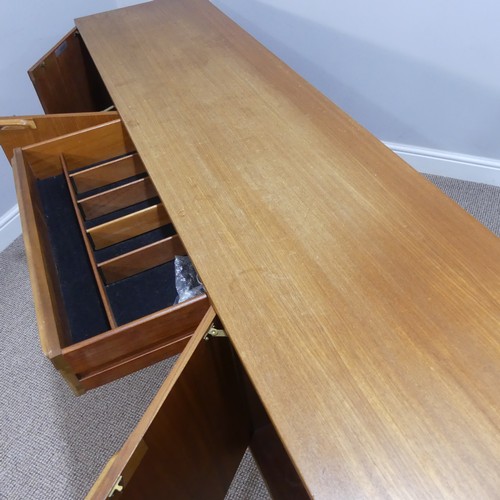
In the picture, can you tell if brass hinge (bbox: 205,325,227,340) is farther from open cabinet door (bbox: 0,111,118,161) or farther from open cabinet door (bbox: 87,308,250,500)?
open cabinet door (bbox: 0,111,118,161)

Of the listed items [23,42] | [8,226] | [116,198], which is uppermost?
[23,42]

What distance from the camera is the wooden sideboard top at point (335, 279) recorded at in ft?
1.60

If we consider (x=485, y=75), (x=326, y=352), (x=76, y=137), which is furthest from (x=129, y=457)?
(x=485, y=75)

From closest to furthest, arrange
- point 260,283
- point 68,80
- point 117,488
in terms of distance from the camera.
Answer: point 117,488
point 260,283
point 68,80

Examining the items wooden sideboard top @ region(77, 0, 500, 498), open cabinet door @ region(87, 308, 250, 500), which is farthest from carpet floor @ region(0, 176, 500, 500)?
wooden sideboard top @ region(77, 0, 500, 498)

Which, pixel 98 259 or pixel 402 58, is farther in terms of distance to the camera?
pixel 402 58

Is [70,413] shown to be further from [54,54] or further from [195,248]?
[54,54]

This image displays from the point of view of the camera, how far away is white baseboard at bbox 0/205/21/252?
5.62 feet

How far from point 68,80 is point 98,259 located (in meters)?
0.70

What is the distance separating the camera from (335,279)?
0.64 meters

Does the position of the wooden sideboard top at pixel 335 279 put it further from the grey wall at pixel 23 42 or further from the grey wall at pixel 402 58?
the grey wall at pixel 23 42

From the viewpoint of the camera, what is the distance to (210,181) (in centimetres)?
82

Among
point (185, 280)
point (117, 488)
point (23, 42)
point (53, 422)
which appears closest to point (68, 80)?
point (23, 42)

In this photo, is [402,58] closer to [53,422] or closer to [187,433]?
[187,433]
